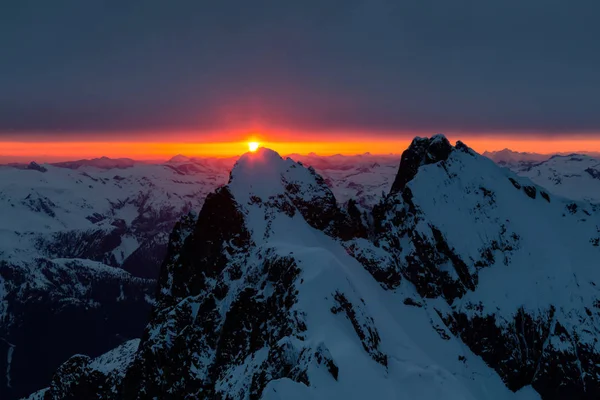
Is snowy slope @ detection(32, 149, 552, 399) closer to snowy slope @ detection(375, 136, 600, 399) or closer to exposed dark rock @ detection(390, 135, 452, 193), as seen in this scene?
snowy slope @ detection(375, 136, 600, 399)

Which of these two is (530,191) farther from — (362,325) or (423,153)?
(362,325)

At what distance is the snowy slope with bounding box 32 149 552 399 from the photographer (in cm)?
5328

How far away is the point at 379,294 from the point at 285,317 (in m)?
34.8

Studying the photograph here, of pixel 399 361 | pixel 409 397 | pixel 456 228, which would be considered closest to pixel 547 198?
pixel 456 228

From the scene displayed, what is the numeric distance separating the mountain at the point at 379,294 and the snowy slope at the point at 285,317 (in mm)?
323

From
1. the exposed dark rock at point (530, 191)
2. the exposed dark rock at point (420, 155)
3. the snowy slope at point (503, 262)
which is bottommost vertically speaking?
the snowy slope at point (503, 262)

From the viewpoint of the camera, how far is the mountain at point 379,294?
2429 inches

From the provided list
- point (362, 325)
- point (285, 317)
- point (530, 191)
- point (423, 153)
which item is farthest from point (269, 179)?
point (530, 191)

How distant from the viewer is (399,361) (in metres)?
66.4

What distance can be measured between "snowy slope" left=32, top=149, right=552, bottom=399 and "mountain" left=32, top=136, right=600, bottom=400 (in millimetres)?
323

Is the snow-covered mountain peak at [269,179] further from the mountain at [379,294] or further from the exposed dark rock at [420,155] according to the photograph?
the exposed dark rock at [420,155]

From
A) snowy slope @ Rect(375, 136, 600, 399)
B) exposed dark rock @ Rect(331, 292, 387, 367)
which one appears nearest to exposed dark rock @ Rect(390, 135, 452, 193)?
snowy slope @ Rect(375, 136, 600, 399)

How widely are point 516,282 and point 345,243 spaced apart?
132ft

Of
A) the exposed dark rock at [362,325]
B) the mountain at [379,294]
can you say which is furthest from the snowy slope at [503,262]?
the exposed dark rock at [362,325]
